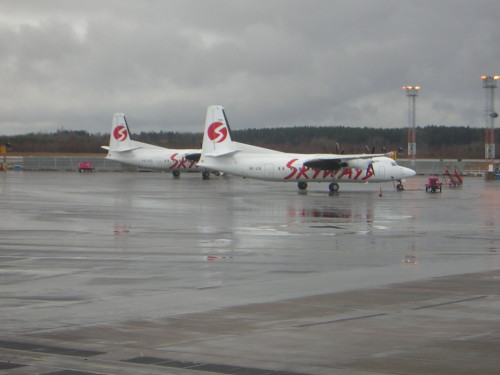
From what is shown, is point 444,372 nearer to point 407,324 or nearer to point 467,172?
point 407,324

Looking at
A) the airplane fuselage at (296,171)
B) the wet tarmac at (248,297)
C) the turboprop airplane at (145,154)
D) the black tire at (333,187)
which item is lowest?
the wet tarmac at (248,297)

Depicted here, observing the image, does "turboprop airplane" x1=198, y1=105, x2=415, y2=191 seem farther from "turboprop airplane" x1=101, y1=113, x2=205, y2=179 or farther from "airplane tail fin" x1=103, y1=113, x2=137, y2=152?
"airplane tail fin" x1=103, y1=113, x2=137, y2=152

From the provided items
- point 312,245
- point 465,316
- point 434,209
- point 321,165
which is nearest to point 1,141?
point 321,165

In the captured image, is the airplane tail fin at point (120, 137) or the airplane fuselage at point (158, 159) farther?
the airplane tail fin at point (120, 137)

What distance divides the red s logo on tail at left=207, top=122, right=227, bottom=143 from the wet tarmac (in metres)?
29.2

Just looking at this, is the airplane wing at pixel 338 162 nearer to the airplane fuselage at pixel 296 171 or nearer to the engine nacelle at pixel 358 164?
the engine nacelle at pixel 358 164

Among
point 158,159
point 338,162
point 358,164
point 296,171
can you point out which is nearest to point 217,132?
point 296,171

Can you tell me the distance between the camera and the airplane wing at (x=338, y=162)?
Answer: 5109cm

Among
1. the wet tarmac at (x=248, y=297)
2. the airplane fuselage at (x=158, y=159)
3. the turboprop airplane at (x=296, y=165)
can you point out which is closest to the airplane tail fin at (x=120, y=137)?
the airplane fuselage at (x=158, y=159)

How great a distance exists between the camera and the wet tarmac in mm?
8211

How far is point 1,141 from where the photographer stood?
4579 inches

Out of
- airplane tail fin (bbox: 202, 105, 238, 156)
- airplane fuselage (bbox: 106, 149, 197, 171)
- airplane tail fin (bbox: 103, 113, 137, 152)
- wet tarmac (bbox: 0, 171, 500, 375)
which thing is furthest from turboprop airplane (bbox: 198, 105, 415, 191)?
airplane tail fin (bbox: 103, 113, 137, 152)

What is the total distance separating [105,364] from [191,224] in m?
17.9

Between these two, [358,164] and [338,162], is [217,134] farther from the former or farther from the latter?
[358,164]
